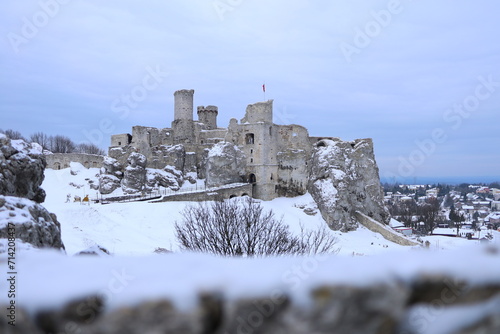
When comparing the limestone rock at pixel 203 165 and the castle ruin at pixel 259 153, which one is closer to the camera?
the castle ruin at pixel 259 153

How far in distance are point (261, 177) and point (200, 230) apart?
23.3m

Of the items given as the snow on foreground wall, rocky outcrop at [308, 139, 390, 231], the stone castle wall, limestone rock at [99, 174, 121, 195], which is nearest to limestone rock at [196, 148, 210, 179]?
limestone rock at [99, 174, 121, 195]

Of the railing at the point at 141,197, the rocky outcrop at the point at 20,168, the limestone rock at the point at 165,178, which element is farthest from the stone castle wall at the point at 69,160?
the rocky outcrop at the point at 20,168

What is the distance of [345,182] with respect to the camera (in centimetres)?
4038

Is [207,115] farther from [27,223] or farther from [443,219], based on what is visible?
[443,219]

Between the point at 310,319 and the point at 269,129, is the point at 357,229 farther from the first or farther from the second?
the point at 310,319

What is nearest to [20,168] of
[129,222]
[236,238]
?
[236,238]

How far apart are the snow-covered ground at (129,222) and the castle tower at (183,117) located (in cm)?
1153

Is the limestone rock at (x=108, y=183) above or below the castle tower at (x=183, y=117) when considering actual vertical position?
below

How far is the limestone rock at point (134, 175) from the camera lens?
38688mm

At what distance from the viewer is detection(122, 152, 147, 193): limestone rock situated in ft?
127

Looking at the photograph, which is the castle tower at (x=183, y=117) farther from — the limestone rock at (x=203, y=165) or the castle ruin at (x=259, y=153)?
the limestone rock at (x=203, y=165)

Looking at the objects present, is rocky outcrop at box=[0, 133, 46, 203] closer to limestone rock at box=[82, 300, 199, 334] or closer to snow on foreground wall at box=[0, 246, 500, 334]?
snow on foreground wall at box=[0, 246, 500, 334]

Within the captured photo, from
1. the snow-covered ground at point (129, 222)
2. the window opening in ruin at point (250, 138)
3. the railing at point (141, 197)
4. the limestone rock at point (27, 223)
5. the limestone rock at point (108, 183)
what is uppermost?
the window opening in ruin at point (250, 138)
